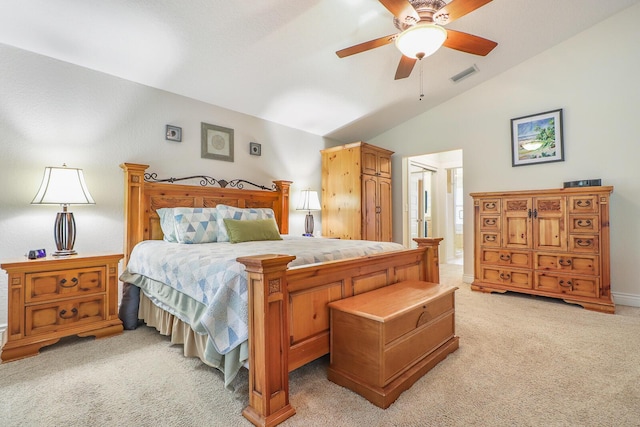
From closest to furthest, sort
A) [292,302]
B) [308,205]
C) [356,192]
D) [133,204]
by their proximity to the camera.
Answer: [292,302] → [133,204] → [308,205] → [356,192]

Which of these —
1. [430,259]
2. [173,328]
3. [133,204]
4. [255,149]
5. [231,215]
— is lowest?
[173,328]

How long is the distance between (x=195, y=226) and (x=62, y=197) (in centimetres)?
101

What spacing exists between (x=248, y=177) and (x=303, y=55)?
66.6 inches

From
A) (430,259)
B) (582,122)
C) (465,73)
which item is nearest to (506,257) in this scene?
(430,259)

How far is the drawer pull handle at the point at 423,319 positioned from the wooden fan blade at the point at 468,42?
2045 mm

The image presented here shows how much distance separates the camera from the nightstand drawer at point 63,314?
2.18 metres

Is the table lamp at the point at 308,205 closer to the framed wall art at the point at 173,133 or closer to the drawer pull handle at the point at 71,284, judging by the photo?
the framed wall art at the point at 173,133

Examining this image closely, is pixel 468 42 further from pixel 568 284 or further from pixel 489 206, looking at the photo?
pixel 568 284

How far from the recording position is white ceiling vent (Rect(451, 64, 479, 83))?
12.7 feet

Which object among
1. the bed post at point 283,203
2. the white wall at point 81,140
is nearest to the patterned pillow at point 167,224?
the white wall at point 81,140

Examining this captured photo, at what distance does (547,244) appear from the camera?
3.48 meters

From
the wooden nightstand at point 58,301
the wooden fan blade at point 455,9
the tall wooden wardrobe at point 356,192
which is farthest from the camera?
the tall wooden wardrobe at point 356,192

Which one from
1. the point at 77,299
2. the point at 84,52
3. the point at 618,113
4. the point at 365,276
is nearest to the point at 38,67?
the point at 84,52

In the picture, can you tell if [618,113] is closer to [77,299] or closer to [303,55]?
[303,55]
